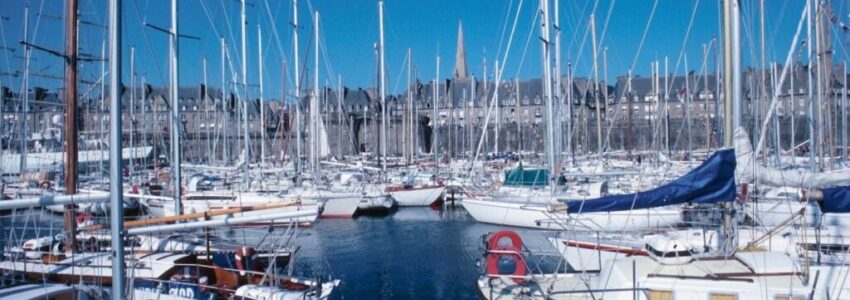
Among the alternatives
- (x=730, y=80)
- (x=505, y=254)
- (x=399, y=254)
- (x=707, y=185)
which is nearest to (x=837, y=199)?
(x=707, y=185)

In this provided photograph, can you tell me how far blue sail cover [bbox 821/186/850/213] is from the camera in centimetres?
1270

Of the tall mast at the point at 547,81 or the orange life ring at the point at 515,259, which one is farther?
the tall mast at the point at 547,81

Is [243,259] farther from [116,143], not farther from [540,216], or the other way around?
[540,216]

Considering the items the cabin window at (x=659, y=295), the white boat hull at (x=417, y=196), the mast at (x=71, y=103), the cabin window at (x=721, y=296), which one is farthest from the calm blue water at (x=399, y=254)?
the cabin window at (x=721, y=296)

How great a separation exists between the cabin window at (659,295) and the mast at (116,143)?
8.57m

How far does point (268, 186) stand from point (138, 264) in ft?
98.2

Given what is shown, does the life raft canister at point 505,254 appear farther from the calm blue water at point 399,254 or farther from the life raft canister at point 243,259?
the life raft canister at point 243,259

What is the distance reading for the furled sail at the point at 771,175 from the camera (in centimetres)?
1393

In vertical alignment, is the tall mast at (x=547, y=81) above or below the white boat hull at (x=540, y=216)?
above

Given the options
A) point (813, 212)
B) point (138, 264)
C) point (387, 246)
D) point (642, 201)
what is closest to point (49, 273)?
point (138, 264)

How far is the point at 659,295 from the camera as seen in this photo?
41.1ft

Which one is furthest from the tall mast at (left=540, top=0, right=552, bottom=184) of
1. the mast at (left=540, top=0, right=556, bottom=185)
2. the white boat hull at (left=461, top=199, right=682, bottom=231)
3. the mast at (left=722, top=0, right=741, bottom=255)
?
the mast at (left=722, top=0, right=741, bottom=255)

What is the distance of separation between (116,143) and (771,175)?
471 inches

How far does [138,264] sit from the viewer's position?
16688mm
